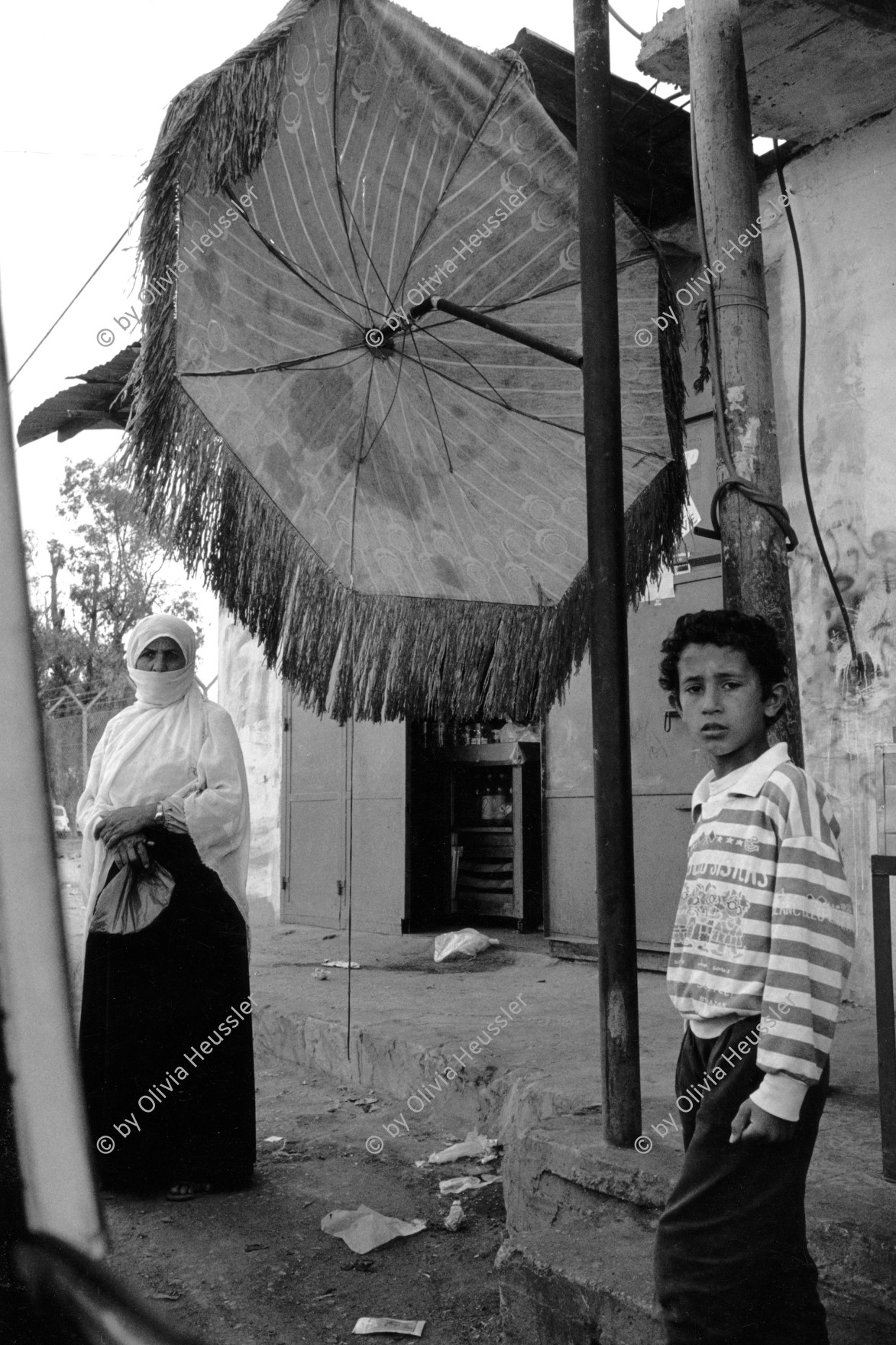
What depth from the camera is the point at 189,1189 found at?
10.6 ft

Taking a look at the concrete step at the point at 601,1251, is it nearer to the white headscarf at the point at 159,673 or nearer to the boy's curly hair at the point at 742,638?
the boy's curly hair at the point at 742,638

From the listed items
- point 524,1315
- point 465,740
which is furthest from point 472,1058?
point 465,740

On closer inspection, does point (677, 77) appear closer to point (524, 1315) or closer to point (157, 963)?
point (157, 963)

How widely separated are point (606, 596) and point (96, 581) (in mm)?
1241

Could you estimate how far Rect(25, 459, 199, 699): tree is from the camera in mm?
977

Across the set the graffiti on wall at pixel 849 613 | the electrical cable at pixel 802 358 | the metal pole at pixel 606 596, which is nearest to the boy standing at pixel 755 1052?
the metal pole at pixel 606 596

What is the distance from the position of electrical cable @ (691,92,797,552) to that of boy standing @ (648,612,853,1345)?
0.96 m

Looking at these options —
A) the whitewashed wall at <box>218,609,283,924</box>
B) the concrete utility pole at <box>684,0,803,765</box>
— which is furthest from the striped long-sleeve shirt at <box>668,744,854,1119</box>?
the whitewashed wall at <box>218,609,283,924</box>

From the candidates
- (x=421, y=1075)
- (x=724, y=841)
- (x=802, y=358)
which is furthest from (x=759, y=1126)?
(x=802, y=358)

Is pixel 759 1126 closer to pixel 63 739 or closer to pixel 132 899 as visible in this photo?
pixel 63 739

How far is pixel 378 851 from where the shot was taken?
7.04 m

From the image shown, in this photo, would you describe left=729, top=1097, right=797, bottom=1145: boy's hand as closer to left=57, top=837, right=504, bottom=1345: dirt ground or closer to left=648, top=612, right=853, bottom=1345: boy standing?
left=648, top=612, right=853, bottom=1345: boy standing

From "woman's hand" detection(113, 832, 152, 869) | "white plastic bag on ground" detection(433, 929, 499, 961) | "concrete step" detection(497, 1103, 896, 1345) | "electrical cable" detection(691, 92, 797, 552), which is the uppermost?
"electrical cable" detection(691, 92, 797, 552)

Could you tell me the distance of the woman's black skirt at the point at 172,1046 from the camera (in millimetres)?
3234
